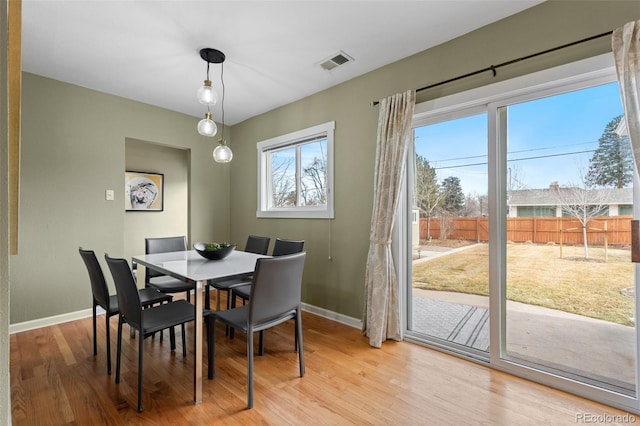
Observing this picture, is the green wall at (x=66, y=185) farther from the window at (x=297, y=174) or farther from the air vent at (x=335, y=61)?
the air vent at (x=335, y=61)

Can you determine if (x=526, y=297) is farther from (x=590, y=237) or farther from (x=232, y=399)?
(x=232, y=399)

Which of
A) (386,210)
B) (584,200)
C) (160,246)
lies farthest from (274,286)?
(584,200)

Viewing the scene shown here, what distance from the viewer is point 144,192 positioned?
457 cm

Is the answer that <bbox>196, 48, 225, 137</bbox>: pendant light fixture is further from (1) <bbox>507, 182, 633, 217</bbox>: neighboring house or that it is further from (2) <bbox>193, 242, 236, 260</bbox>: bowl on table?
(1) <bbox>507, 182, 633, 217</bbox>: neighboring house

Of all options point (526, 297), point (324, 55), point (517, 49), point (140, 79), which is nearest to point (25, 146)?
point (140, 79)

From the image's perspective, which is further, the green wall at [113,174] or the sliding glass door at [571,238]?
the green wall at [113,174]

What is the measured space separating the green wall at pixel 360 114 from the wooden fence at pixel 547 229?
0.84 metres

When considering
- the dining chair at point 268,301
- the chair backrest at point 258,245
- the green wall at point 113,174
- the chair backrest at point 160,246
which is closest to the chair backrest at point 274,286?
the dining chair at point 268,301

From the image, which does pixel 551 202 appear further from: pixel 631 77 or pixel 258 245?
pixel 258 245

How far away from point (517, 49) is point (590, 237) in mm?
1376

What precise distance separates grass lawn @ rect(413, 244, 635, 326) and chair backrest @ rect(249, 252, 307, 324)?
4.78 feet

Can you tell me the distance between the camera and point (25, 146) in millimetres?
2910

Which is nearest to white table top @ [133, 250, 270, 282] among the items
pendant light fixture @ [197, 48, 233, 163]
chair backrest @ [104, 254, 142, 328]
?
chair backrest @ [104, 254, 142, 328]

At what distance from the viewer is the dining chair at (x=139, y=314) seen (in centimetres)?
173
